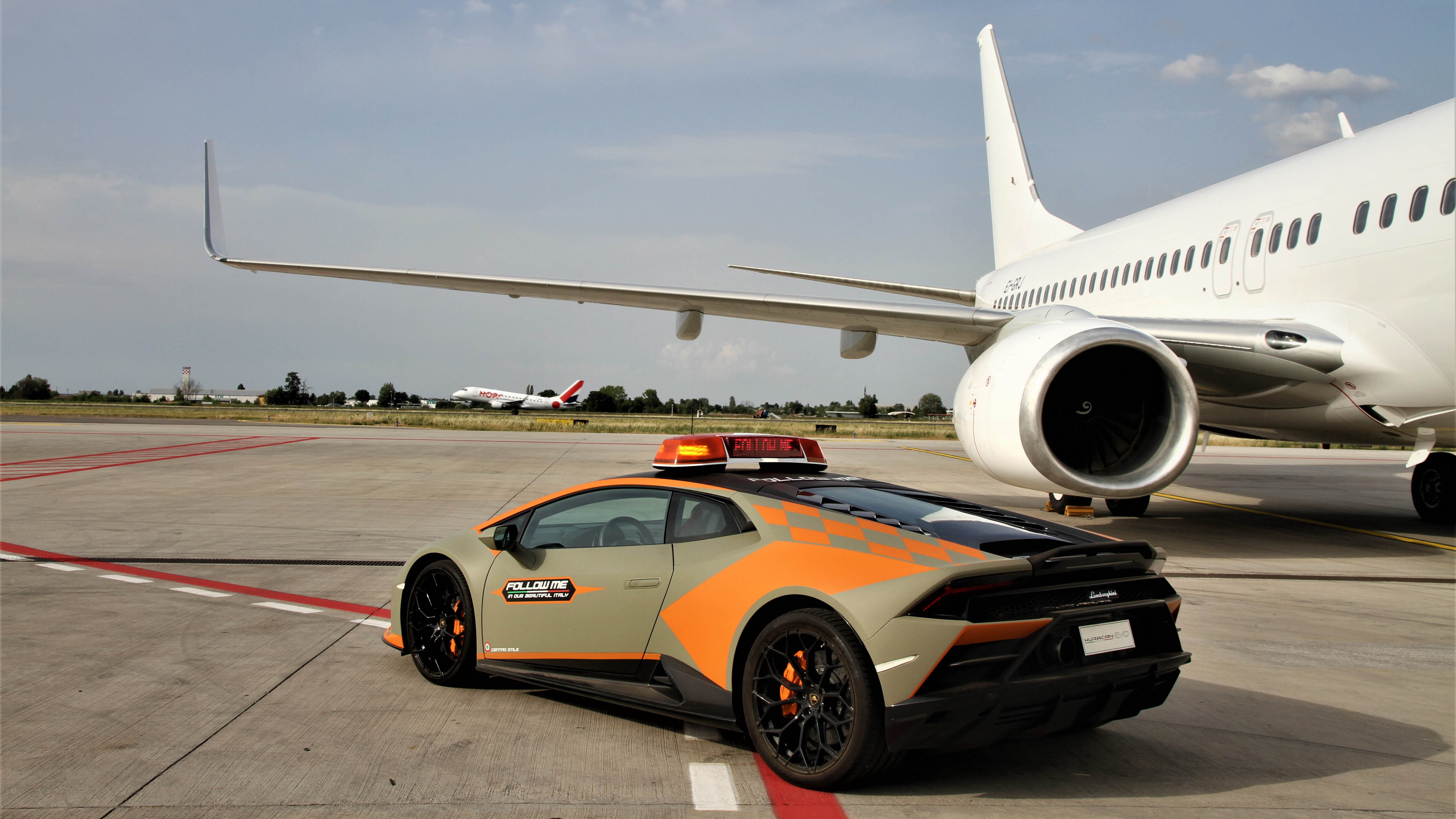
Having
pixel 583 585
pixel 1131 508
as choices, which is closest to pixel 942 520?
pixel 583 585

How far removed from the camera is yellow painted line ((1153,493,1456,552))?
431 inches

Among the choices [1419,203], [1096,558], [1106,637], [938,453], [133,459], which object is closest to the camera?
[1106,637]

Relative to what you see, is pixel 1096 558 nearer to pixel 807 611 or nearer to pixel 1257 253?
pixel 807 611

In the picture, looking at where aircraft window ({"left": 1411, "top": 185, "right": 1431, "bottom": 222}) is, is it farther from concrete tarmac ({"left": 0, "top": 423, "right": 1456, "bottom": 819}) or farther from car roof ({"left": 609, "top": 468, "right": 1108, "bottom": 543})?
car roof ({"left": 609, "top": 468, "right": 1108, "bottom": 543})

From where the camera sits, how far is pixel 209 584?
7.37 m

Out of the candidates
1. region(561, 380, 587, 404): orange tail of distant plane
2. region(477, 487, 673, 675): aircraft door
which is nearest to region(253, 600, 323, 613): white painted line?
region(477, 487, 673, 675): aircraft door

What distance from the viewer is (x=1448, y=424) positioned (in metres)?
8.84

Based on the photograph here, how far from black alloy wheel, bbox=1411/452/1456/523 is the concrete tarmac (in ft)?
8.46

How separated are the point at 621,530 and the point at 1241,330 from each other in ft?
25.3

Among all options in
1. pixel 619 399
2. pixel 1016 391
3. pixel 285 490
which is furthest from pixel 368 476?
pixel 619 399

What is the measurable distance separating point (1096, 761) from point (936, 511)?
4.05 ft

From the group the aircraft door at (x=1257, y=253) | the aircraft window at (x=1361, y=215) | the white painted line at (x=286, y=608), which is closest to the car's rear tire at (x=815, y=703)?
the white painted line at (x=286, y=608)

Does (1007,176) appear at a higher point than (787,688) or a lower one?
higher

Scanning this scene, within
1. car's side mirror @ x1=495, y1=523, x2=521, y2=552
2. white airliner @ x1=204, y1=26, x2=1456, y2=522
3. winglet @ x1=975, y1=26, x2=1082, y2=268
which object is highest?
winglet @ x1=975, y1=26, x2=1082, y2=268
